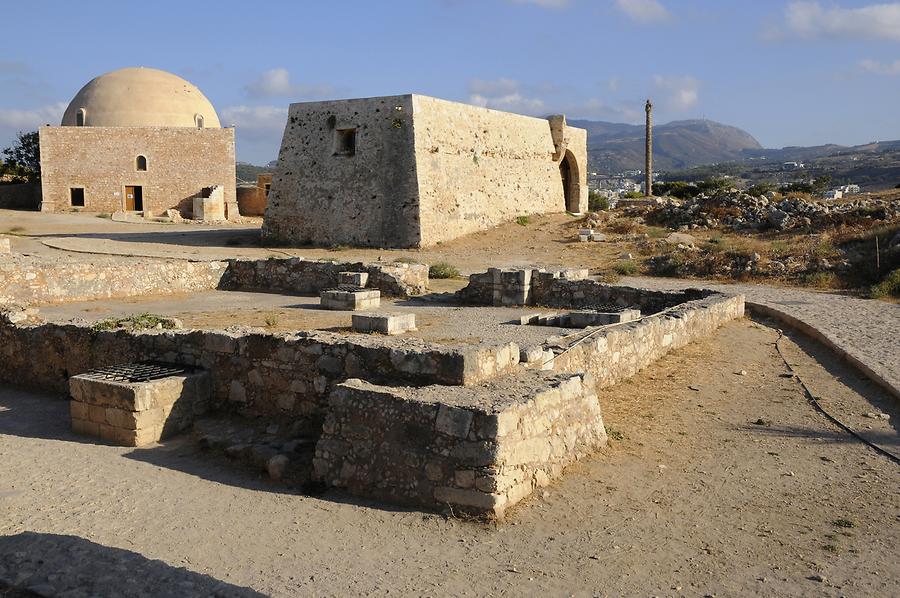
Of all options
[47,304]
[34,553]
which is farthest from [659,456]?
[47,304]

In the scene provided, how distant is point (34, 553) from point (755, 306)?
12403 millimetres

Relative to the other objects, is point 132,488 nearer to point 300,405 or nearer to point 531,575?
point 300,405

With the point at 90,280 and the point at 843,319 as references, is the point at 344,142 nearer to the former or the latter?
the point at 90,280

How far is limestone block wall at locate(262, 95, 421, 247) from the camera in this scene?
23.5m

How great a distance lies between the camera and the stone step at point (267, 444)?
573cm

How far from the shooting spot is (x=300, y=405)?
21.8 ft

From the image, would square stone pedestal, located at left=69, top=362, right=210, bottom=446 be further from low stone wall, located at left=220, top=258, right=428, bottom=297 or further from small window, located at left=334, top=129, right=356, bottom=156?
small window, located at left=334, top=129, right=356, bottom=156

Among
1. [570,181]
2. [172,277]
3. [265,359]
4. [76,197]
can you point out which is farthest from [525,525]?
[76,197]

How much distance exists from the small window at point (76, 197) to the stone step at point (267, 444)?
31.3m

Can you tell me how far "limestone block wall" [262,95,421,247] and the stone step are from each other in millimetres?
16689

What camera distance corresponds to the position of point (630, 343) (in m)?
8.60

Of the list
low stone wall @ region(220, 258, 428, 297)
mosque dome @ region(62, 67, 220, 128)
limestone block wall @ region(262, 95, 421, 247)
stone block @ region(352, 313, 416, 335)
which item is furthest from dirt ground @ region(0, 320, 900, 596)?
mosque dome @ region(62, 67, 220, 128)

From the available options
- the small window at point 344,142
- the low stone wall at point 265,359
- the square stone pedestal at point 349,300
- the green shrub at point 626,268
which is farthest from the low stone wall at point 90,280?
the green shrub at point 626,268

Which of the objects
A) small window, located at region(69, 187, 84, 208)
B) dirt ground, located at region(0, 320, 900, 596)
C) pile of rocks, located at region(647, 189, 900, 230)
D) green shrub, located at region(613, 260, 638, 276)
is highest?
small window, located at region(69, 187, 84, 208)
